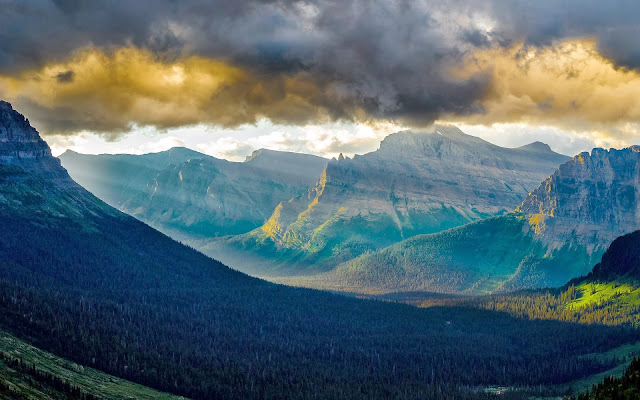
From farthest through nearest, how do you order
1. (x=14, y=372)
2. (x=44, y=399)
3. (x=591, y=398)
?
→ (x=14, y=372)
(x=44, y=399)
(x=591, y=398)

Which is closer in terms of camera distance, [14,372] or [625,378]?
[625,378]

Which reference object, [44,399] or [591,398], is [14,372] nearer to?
[44,399]

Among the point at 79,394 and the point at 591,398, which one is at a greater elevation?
the point at 591,398

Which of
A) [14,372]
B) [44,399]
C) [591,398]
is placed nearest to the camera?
[591,398]

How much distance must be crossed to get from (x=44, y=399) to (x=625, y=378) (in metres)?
129

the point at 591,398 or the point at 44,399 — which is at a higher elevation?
the point at 591,398

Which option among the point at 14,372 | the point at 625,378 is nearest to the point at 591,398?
the point at 625,378

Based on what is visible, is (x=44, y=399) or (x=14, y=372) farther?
(x=14, y=372)

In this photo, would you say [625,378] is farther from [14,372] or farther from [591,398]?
[14,372]

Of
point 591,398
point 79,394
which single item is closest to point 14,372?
point 79,394

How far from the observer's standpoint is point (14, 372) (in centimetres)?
19312

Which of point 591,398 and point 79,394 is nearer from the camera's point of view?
point 591,398

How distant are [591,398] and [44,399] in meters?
121

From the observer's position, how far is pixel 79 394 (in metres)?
197
